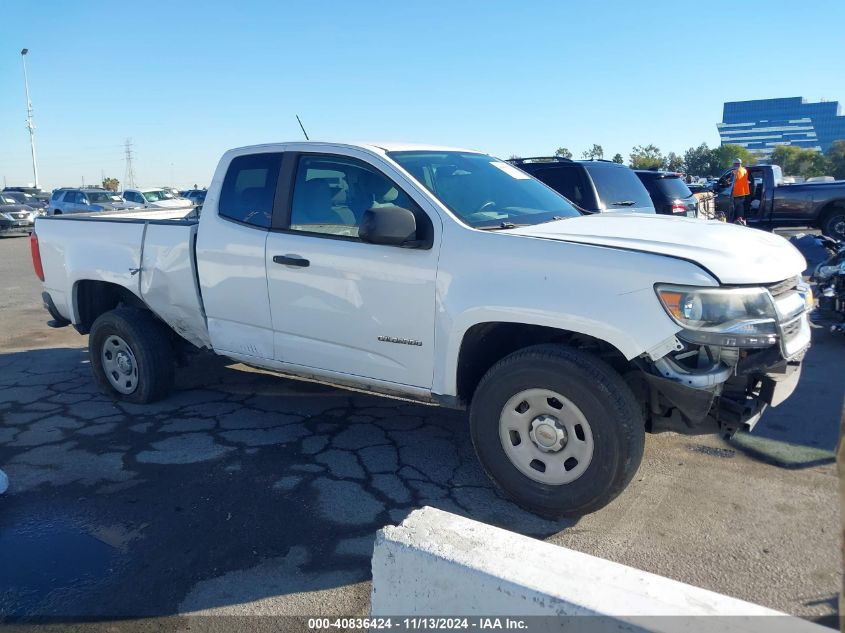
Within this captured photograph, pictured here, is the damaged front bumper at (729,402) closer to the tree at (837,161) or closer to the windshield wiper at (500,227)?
the windshield wiper at (500,227)

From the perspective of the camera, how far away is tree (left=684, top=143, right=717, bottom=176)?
6869 cm

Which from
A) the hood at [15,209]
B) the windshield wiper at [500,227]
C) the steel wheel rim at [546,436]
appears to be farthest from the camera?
the hood at [15,209]

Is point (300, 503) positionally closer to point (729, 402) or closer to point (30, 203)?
point (729, 402)

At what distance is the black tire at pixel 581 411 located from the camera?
3309mm

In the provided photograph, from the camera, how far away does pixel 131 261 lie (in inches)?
211

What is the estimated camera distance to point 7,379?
250 inches

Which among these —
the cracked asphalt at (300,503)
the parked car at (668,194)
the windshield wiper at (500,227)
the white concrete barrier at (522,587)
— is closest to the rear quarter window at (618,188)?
the parked car at (668,194)

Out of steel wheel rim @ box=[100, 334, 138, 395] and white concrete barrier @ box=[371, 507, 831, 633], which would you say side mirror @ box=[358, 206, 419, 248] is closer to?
white concrete barrier @ box=[371, 507, 831, 633]

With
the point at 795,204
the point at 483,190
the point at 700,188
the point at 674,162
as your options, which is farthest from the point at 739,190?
the point at 674,162

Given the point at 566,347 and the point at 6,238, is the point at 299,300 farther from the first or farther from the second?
the point at 6,238

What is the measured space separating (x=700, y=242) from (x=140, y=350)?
4101mm

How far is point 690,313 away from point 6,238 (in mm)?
28739

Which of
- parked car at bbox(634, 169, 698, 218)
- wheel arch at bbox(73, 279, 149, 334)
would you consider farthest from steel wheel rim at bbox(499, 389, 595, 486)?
parked car at bbox(634, 169, 698, 218)

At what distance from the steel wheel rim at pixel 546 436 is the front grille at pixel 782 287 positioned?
1127 millimetres
